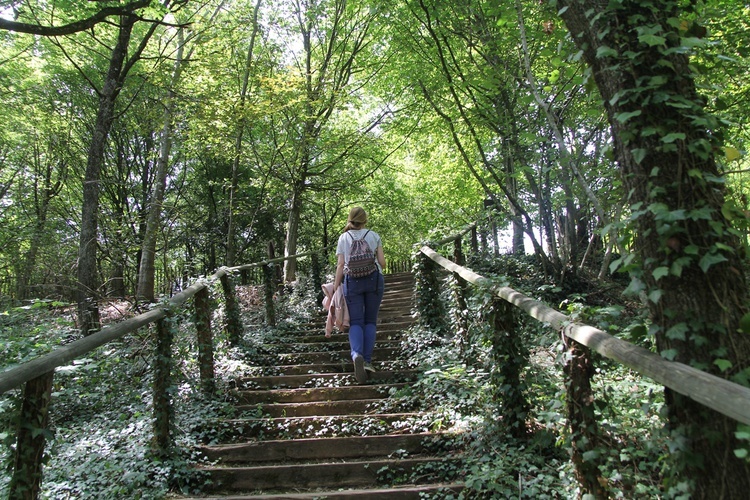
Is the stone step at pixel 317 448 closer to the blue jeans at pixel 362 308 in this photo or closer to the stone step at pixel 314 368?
the blue jeans at pixel 362 308

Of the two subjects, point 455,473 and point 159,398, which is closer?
point 455,473

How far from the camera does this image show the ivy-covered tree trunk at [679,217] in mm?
1530

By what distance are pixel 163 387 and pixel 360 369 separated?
6.26 feet

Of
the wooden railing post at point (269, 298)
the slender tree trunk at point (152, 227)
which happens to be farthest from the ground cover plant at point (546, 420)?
the slender tree trunk at point (152, 227)

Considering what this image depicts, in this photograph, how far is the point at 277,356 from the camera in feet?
19.6

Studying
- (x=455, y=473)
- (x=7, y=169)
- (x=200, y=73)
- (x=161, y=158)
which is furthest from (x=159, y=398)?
(x=7, y=169)

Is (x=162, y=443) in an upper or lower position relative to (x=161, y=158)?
lower

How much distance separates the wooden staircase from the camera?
10.8 ft

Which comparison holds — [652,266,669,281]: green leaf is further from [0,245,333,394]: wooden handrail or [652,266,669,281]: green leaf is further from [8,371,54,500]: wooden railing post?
[8,371,54,500]: wooden railing post

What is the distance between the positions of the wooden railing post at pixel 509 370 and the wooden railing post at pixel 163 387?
2253mm

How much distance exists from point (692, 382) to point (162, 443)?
3.23m

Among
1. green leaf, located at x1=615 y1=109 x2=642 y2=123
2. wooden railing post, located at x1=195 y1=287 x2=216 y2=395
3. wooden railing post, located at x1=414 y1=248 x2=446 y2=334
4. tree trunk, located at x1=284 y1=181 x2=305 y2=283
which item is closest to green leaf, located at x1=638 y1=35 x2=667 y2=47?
green leaf, located at x1=615 y1=109 x2=642 y2=123

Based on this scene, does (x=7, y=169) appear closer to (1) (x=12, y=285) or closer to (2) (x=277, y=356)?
(1) (x=12, y=285)

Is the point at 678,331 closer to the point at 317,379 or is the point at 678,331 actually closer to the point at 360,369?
the point at 360,369
